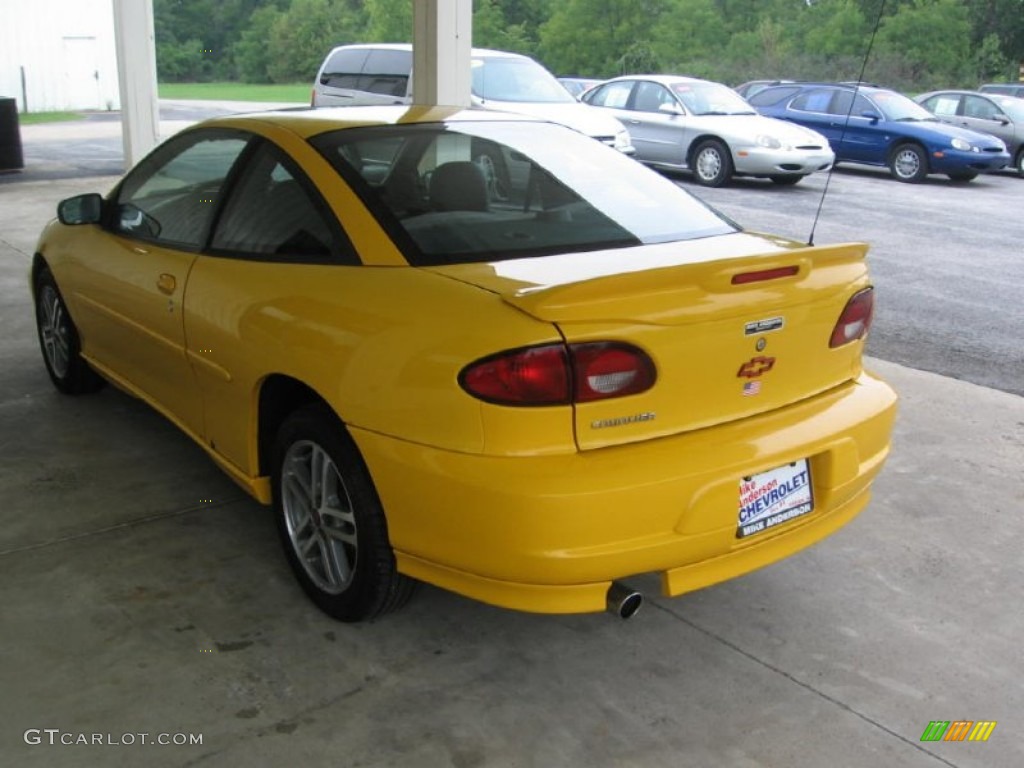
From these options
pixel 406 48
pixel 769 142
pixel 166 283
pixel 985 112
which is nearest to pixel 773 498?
pixel 166 283

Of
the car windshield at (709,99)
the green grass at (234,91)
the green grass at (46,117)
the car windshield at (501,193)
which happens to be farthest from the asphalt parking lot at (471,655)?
the green grass at (234,91)

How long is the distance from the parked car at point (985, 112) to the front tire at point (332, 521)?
17.5m

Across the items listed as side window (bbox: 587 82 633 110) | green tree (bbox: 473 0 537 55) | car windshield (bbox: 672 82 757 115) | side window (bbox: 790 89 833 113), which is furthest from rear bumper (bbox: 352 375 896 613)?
green tree (bbox: 473 0 537 55)

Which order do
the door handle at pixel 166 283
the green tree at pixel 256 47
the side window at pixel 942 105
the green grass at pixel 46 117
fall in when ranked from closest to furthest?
1. the door handle at pixel 166 283
2. the side window at pixel 942 105
3. the green grass at pixel 46 117
4. the green tree at pixel 256 47

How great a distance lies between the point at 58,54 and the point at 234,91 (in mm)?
8743

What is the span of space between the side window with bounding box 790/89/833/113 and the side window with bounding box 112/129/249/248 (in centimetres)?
1443

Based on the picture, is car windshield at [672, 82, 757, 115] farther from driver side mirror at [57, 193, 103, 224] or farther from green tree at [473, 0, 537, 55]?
driver side mirror at [57, 193, 103, 224]

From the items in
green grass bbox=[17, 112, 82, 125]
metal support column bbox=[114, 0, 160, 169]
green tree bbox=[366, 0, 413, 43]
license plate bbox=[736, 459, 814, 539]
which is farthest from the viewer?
green grass bbox=[17, 112, 82, 125]

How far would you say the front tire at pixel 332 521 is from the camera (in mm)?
2850

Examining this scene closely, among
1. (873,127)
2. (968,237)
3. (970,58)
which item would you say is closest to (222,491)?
(968,237)

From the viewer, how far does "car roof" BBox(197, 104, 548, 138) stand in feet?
11.3

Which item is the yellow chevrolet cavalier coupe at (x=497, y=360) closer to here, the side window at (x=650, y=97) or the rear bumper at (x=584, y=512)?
the rear bumper at (x=584, y=512)

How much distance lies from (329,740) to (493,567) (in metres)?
0.59

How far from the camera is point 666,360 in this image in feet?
8.38
